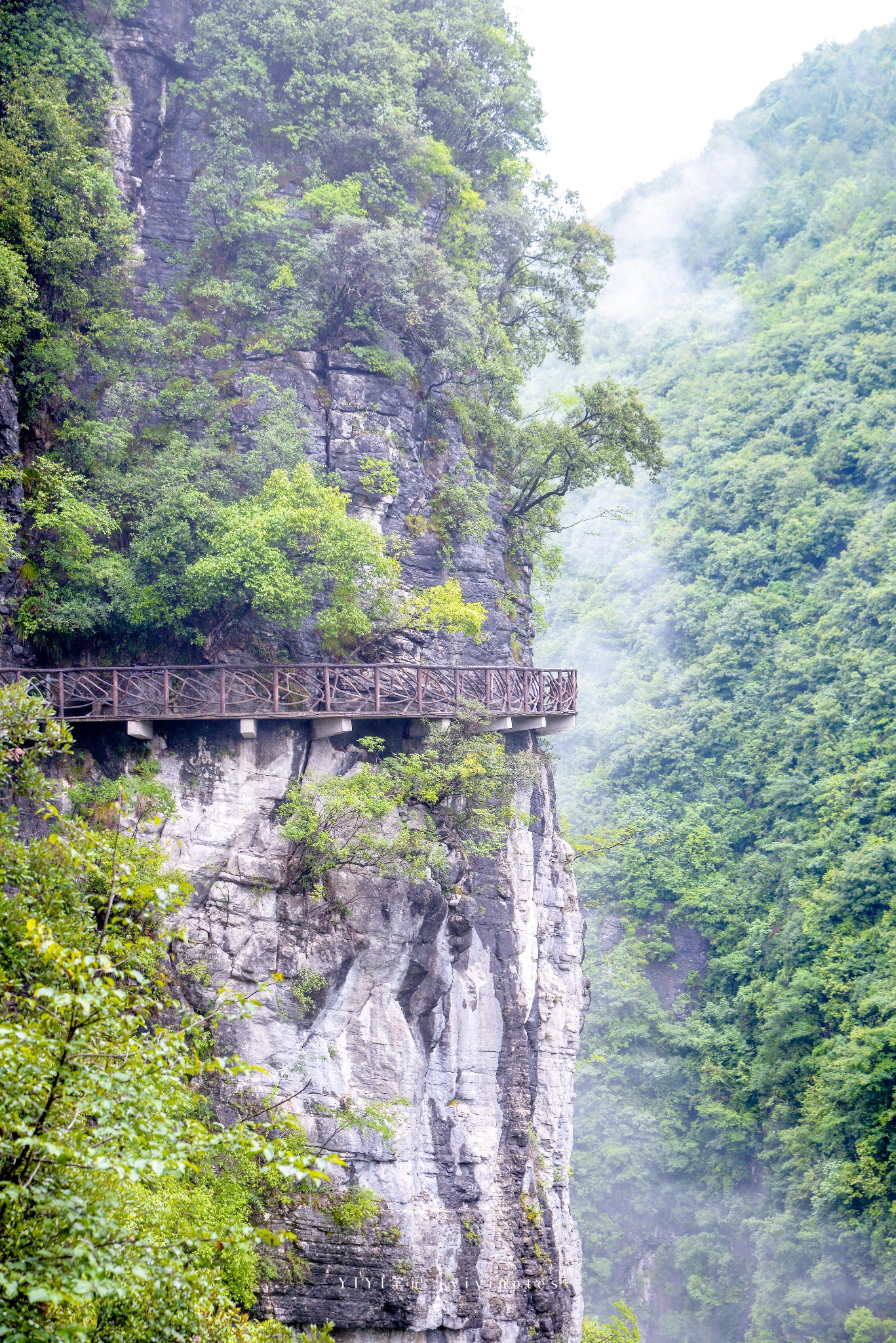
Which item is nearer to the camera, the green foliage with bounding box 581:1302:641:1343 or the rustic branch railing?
the rustic branch railing

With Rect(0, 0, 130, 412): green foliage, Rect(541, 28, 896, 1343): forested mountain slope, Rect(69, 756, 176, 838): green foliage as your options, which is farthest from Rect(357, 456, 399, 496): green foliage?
Rect(541, 28, 896, 1343): forested mountain slope

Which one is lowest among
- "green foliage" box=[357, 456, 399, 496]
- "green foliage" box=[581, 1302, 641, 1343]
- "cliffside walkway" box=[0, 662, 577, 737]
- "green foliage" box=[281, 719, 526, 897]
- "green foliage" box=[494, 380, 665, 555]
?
"green foliage" box=[581, 1302, 641, 1343]

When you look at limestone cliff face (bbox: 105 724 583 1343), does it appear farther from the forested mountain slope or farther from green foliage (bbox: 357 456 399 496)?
Answer: the forested mountain slope

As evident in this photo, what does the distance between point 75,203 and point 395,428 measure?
18.8ft

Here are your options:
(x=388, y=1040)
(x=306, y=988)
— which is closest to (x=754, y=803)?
(x=388, y=1040)

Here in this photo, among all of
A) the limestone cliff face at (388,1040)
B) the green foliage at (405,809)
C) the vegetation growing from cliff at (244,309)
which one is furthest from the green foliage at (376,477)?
the limestone cliff face at (388,1040)

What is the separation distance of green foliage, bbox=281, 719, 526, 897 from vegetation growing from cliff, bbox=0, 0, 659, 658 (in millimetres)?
1891

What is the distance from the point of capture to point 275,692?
50.5 feet

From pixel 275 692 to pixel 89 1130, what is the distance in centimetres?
859

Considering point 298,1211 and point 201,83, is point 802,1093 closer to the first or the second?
point 298,1211

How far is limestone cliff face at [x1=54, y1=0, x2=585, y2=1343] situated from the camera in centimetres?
1522

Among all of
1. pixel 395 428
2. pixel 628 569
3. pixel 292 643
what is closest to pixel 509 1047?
pixel 292 643

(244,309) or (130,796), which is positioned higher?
(244,309)

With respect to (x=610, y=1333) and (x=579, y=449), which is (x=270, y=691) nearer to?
(x=579, y=449)
